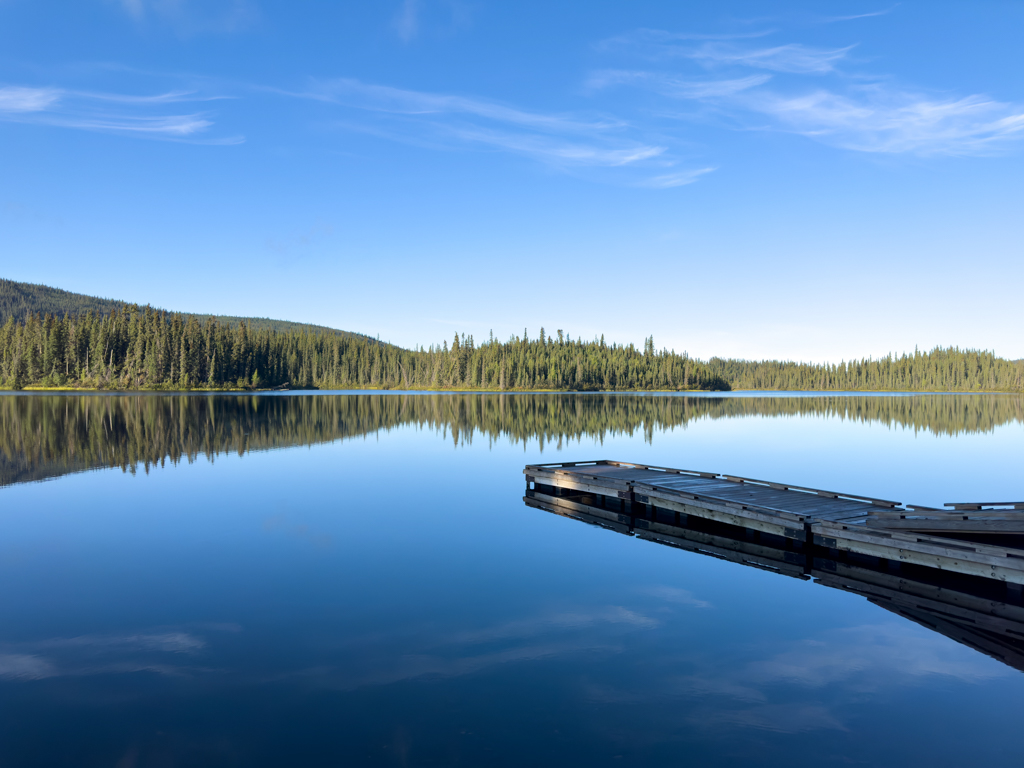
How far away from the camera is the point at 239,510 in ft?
65.2

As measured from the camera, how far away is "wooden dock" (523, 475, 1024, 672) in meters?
10.9

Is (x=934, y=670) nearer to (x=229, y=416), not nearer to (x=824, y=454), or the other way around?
(x=824, y=454)

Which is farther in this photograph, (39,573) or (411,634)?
(39,573)

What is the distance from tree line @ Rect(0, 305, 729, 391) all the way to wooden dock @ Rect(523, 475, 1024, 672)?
128699 millimetres

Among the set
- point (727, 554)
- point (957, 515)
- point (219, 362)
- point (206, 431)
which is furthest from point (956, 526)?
point (219, 362)

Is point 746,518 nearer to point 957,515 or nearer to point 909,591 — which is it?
point 909,591

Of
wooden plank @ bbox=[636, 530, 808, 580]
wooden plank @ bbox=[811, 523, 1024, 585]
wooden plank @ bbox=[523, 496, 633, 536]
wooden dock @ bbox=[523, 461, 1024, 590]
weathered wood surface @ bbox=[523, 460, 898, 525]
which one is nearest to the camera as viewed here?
wooden plank @ bbox=[811, 523, 1024, 585]

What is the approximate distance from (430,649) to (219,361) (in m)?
146

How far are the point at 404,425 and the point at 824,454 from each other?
31.6m

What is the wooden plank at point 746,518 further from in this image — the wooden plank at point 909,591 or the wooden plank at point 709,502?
the wooden plank at point 909,591

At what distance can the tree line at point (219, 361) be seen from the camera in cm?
12594

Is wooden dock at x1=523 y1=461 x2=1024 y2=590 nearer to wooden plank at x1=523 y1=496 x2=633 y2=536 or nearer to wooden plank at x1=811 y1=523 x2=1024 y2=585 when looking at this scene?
wooden plank at x1=811 y1=523 x2=1024 y2=585

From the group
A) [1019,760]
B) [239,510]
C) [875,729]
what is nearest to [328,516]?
[239,510]

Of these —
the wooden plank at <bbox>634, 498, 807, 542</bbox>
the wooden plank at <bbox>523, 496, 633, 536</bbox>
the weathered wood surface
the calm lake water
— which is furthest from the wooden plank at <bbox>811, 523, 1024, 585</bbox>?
the wooden plank at <bbox>523, 496, 633, 536</bbox>
